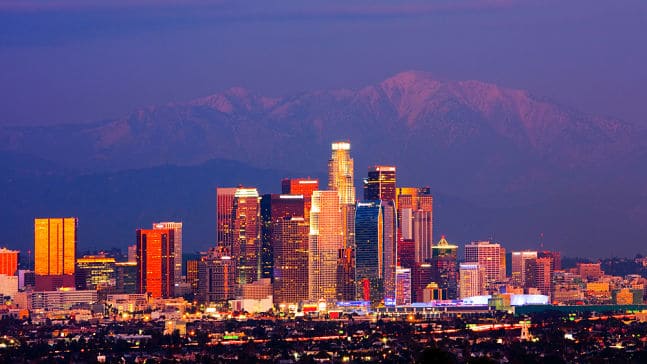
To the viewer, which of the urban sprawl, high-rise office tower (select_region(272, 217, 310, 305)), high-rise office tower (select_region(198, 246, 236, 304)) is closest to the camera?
the urban sprawl

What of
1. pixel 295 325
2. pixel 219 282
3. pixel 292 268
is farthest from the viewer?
pixel 292 268

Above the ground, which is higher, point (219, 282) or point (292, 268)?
point (292, 268)

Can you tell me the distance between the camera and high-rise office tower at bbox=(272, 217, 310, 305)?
651 feet

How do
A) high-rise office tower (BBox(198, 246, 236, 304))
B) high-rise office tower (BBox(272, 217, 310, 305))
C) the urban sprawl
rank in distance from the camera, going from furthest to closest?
high-rise office tower (BBox(272, 217, 310, 305)) < high-rise office tower (BBox(198, 246, 236, 304)) < the urban sprawl

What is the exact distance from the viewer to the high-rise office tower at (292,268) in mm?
198500

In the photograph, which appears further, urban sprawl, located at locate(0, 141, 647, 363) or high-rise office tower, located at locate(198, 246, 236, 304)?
high-rise office tower, located at locate(198, 246, 236, 304)

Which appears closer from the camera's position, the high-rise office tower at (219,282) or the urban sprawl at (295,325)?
the urban sprawl at (295,325)

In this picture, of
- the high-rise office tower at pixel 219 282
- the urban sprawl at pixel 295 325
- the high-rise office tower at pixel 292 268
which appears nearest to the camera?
the urban sprawl at pixel 295 325

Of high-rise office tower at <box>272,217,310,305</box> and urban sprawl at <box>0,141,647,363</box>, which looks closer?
urban sprawl at <box>0,141,647,363</box>

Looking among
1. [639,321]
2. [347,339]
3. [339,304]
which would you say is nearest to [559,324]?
[639,321]

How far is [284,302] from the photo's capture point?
197m

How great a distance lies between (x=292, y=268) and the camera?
198875 mm

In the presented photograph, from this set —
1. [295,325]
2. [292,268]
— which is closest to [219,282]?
[292,268]

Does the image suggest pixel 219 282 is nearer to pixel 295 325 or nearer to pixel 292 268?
pixel 292 268
